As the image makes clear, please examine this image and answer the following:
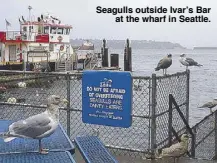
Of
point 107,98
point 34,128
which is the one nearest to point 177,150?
point 107,98

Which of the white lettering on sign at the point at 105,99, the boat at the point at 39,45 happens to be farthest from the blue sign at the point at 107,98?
the boat at the point at 39,45

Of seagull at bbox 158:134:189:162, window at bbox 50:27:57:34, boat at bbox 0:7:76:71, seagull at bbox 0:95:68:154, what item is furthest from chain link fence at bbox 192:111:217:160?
window at bbox 50:27:57:34

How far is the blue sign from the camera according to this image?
6.19 m

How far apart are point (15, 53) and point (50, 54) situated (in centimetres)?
401

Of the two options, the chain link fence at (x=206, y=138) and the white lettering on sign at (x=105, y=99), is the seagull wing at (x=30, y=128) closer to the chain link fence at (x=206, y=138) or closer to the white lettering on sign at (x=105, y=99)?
the white lettering on sign at (x=105, y=99)

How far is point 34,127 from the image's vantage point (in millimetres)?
4363

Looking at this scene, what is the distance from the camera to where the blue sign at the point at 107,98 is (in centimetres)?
619

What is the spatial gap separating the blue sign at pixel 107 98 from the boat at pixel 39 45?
30059 millimetres

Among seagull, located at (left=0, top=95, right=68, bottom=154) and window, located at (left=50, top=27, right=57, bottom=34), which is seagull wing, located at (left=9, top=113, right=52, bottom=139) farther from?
window, located at (left=50, top=27, right=57, bottom=34)

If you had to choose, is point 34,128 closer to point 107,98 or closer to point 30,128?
point 30,128

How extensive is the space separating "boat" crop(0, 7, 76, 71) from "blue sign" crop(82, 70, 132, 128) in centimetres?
3006

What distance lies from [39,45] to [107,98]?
114 feet

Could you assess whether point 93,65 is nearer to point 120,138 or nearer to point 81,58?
point 81,58

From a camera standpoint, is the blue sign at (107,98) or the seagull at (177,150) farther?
the blue sign at (107,98)
